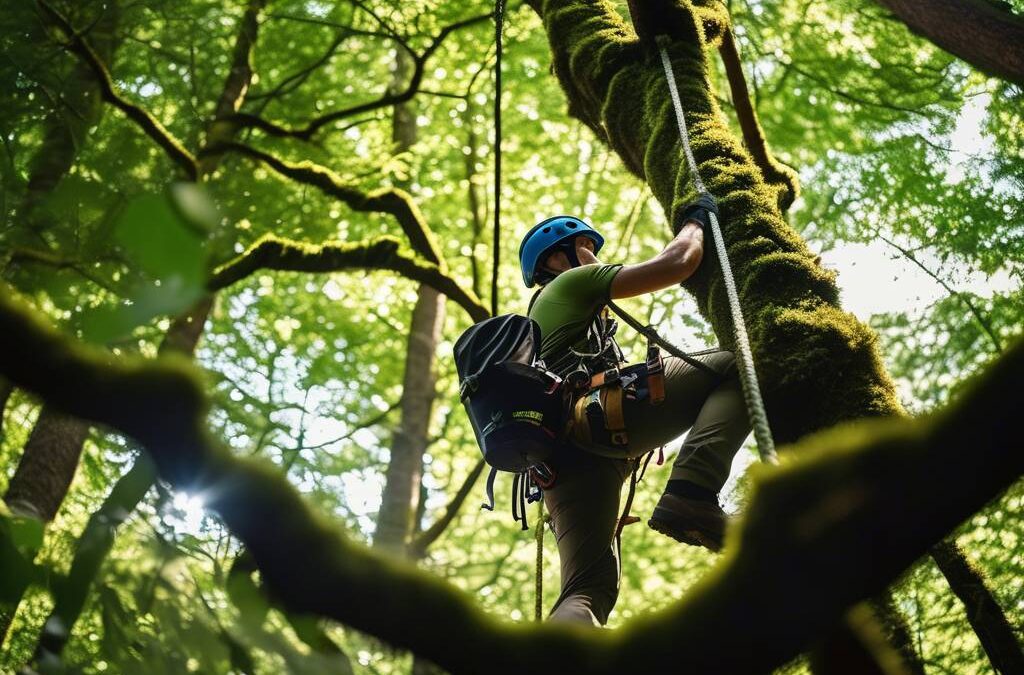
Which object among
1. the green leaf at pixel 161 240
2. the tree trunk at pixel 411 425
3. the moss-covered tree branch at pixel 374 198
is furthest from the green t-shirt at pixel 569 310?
the moss-covered tree branch at pixel 374 198

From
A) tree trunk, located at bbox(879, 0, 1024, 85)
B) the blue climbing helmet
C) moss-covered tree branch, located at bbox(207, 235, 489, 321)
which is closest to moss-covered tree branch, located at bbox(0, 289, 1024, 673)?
the blue climbing helmet

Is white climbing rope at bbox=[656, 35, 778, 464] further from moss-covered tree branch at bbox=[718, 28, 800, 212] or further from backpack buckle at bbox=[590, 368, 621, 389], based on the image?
moss-covered tree branch at bbox=[718, 28, 800, 212]

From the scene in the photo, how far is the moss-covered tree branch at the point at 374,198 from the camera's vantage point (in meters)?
7.24

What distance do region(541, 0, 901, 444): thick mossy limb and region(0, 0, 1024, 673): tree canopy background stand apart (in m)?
0.49

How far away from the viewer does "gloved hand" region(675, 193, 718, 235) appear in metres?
3.03

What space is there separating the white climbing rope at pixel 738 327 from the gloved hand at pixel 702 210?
3 cm

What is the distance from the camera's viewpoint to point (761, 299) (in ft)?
9.09

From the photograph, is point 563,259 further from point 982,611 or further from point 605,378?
point 982,611

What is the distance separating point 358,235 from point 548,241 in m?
6.65

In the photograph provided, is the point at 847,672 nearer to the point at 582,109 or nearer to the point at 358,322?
the point at 582,109

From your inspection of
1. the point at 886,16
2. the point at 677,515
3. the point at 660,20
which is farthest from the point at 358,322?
the point at 677,515

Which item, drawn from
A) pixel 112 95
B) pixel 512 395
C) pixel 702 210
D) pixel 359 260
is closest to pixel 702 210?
pixel 702 210

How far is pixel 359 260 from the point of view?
22.7 ft

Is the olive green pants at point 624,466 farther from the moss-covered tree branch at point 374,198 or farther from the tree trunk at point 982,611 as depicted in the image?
the moss-covered tree branch at point 374,198
